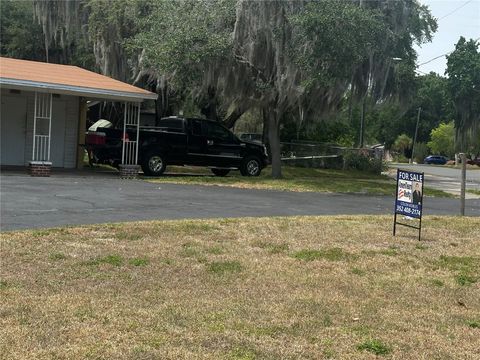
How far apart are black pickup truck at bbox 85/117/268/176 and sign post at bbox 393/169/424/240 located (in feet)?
36.9

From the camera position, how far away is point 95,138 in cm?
1938

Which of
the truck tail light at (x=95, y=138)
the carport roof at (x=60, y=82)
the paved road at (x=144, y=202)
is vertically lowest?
the paved road at (x=144, y=202)

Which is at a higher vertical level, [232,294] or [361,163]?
[361,163]

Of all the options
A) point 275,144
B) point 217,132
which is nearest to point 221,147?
point 217,132

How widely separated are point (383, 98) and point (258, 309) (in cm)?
2048

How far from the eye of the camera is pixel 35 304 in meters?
5.09

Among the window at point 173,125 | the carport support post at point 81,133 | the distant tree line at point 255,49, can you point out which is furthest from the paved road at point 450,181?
the carport support post at point 81,133

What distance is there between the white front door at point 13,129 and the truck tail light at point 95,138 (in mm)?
2070

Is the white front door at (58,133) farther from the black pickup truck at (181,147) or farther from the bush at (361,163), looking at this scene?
the bush at (361,163)

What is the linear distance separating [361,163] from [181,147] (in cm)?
1270

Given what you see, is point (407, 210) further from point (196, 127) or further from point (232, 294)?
point (196, 127)

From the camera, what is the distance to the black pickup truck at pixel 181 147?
19.2m

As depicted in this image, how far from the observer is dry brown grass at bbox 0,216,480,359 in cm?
439

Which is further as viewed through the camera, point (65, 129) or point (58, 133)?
point (65, 129)
